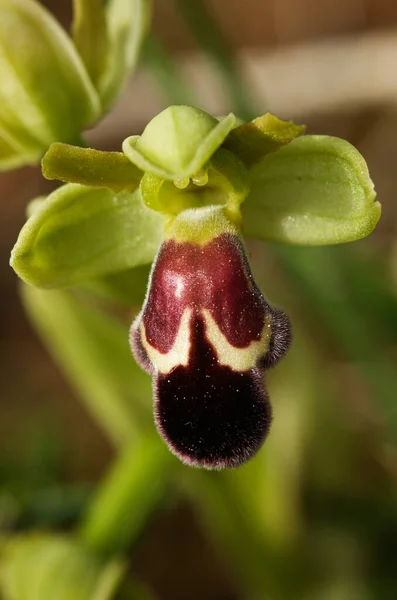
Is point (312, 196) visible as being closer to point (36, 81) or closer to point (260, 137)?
point (260, 137)

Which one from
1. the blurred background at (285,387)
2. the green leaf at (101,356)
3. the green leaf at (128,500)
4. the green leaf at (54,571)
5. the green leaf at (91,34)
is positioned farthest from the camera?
the blurred background at (285,387)

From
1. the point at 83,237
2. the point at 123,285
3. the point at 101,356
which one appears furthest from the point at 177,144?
the point at 101,356

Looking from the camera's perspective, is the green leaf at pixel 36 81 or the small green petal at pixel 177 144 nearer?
the small green petal at pixel 177 144

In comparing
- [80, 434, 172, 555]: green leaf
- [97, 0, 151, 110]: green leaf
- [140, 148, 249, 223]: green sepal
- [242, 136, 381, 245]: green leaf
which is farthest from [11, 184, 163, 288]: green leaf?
[80, 434, 172, 555]: green leaf

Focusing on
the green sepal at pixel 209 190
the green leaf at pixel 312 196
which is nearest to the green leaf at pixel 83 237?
the green sepal at pixel 209 190

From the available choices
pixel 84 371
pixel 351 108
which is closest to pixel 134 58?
pixel 84 371

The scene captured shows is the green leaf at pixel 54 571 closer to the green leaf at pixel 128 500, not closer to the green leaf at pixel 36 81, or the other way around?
the green leaf at pixel 128 500
